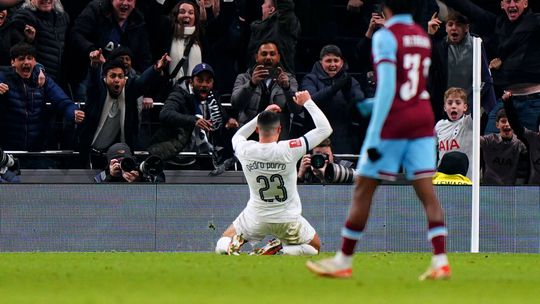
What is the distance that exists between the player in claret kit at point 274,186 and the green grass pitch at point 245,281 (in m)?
0.87

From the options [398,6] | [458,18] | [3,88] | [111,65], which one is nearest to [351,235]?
[398,6]

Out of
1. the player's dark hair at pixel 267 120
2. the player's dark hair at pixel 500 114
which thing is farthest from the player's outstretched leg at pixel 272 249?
the player's dark hair at pixel 500 114

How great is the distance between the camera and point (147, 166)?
63.8 ft

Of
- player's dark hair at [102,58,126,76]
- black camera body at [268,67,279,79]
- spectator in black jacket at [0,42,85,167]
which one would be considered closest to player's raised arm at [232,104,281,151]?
black camera body at [268,67,279,79]

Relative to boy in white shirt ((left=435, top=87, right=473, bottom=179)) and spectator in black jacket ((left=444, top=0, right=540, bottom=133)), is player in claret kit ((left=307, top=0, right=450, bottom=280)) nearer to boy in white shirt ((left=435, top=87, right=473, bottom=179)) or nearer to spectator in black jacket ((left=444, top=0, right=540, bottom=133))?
boy in white shirt ((left=435, top=87, right=473, bottom=179))

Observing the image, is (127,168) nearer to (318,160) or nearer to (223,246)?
(318,160)

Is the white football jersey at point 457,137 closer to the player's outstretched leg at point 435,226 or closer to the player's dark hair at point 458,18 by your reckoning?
the player's dark hair at point 458,18

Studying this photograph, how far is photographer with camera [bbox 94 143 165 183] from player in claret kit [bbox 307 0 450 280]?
7713mm

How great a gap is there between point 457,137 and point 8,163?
20.3 feet

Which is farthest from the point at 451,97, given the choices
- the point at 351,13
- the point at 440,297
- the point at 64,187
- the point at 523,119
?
the point at 440,297

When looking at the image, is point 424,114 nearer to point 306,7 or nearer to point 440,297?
point 440,297

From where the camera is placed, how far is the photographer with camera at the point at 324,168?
19500 millimetres

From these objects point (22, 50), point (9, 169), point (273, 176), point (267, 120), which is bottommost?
point (9, 169)

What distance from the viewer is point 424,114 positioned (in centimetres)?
1185
